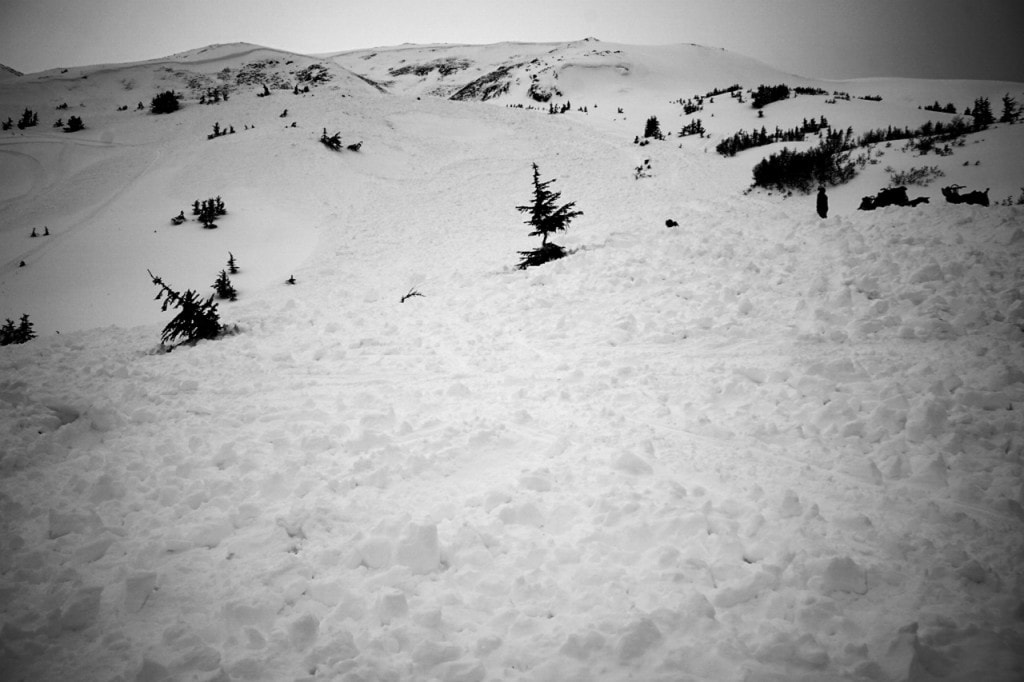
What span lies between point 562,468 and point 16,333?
41.0 feet

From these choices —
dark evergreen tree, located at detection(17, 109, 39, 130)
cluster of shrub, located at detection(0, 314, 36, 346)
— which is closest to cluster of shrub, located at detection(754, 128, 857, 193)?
cluster of shrub, located at detection(0, 314, 36, 346)

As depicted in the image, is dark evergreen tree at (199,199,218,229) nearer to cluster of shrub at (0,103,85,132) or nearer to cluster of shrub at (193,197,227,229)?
cluster of shrub at (193,197,227,229)

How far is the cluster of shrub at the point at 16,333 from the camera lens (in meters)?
9.30

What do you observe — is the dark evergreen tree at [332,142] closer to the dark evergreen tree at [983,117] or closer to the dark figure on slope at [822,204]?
the dark figure on slope at [822,204]

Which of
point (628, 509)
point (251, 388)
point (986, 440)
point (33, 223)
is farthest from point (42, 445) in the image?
A: point (33, 223)

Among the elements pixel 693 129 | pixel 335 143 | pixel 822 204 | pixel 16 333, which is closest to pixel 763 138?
pixel 693 129

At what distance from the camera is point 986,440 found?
3680 mm

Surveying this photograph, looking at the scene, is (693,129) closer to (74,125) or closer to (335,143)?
(335,143)

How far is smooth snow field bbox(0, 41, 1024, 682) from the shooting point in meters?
2.55

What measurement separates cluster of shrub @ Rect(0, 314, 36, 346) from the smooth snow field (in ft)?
2.34

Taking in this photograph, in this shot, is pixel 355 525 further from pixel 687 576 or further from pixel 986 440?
pixel 986 440

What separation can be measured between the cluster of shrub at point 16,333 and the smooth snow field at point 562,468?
28.1 inches

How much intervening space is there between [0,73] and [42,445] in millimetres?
51593

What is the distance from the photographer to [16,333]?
9.42m
